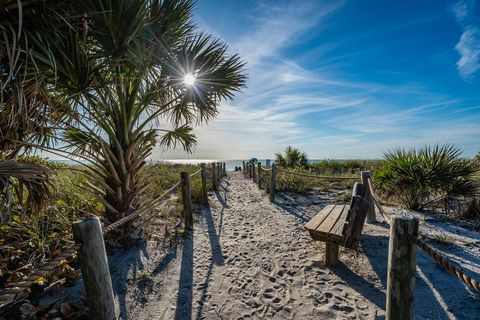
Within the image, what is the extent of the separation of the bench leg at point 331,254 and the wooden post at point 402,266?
142 cm

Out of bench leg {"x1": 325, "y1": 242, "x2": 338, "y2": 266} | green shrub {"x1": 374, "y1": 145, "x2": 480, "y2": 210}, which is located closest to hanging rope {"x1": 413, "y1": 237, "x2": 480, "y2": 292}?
bench leg {"x1": 325, "y1": 242, "x2": 338, "y2": 266}

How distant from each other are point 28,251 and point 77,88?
2412 millimetres

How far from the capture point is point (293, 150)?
16.4m

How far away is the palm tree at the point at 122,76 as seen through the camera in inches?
89.8

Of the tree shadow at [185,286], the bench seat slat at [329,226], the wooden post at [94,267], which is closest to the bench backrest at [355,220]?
A: the bench seat slat at [329,226]

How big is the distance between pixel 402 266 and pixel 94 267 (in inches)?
85.1

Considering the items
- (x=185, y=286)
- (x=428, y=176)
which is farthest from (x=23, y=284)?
(x=428, y=176)

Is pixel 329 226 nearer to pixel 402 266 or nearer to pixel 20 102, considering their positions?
pixel 402 266

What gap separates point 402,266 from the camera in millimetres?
1566

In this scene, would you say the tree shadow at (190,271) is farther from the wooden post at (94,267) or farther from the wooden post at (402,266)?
the wooden post at (402,266)

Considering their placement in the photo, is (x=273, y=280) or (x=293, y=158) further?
(x=293, y=158)

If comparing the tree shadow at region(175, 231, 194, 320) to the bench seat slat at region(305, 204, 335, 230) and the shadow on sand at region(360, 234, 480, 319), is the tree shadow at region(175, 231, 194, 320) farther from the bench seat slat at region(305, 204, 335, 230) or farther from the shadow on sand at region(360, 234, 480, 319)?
the shadow on sand at region(360, 234, 480, 319)

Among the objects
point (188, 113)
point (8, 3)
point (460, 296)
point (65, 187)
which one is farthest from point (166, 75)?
point (460, 296)

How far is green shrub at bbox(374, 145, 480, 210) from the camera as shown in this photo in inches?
192
